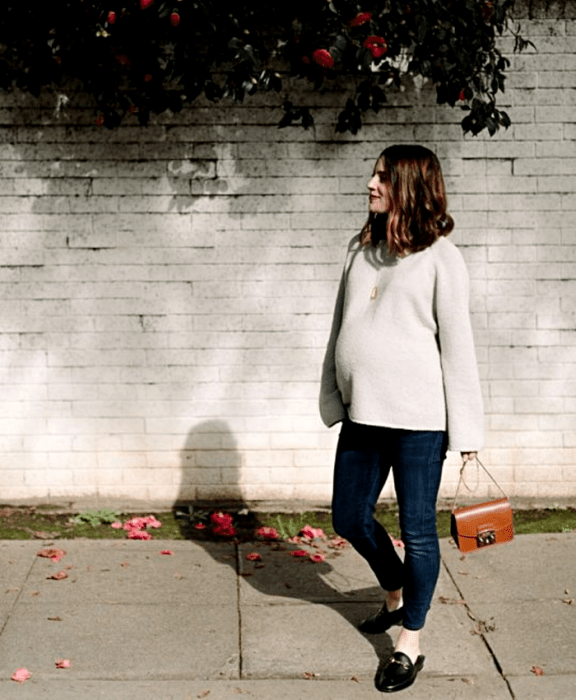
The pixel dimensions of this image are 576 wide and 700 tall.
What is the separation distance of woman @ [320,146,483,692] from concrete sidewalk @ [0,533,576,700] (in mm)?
348

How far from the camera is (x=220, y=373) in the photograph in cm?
639

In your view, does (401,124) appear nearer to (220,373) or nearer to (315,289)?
(315,289)

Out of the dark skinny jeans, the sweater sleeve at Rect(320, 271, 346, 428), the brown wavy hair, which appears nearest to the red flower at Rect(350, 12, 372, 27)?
the brown wavy hair

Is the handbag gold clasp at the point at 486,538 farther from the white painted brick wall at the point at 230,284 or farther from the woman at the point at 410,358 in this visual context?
the white painted brick wall at the point at 230,284

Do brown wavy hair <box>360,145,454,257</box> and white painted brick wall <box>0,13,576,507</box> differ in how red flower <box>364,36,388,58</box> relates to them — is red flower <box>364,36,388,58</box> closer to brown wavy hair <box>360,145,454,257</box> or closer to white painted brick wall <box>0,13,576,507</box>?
white painted brick wall <box>0,13,576,507</box>

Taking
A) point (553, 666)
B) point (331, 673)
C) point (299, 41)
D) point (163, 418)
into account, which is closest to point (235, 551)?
point (163, 418)

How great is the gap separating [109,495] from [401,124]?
282 cm

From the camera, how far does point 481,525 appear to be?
4.11 meters

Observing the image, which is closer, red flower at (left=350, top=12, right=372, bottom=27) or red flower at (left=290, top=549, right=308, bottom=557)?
red flower at (left=350, top=12, right=372, bottom=27)

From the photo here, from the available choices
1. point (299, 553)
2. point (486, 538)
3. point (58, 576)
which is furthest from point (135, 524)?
point (486, 538)

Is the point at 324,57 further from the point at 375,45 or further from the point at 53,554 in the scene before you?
the point at 53,554

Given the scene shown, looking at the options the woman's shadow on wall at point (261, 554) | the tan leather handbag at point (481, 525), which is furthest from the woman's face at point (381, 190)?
the woman's shadow on wall at point (261, 554)

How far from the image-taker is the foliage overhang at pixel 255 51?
5484 mm

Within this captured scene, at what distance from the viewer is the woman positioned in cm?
389
